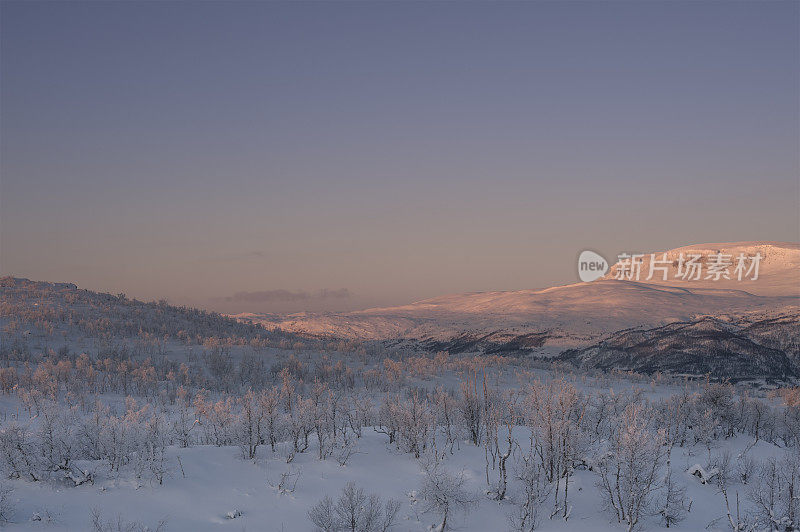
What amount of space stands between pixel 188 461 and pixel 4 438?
107 inches

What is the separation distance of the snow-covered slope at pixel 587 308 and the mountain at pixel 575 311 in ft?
0.38

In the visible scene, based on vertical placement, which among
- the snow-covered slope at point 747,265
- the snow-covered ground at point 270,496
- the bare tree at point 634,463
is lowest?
the snow-covered ground at point 270,496

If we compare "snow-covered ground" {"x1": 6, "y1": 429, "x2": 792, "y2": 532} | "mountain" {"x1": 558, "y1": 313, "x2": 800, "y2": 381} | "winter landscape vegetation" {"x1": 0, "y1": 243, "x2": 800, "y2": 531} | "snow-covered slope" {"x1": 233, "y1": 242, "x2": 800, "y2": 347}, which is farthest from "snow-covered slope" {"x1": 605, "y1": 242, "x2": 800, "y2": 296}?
"snow-covered ground" {"x1": 6, "y1": 429, "x2": 792, "y2": 532}

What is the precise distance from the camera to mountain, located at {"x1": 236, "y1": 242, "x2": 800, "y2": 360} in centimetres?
5484

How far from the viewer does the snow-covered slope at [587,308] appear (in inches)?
2333

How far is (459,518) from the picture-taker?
763cm

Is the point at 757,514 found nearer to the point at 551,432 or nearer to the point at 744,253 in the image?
the point at 551,432

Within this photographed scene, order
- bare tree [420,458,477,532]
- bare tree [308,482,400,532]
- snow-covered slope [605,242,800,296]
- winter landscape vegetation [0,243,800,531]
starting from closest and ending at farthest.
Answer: bare tree [308,482,400,532] < winter landscape vegetation [0,243,800,531] < bare tree [420,458,477,532] < snow-covered slope [605,242,800,296]

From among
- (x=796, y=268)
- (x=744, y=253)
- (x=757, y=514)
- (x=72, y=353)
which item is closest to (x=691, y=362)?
Answer: (x=757, y=514)

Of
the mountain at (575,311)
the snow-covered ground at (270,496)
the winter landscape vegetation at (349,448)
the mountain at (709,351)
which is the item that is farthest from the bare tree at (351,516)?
the mountain at (575,311)

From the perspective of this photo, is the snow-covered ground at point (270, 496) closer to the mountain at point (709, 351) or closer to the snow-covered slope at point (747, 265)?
the mountain at point (709, 351)

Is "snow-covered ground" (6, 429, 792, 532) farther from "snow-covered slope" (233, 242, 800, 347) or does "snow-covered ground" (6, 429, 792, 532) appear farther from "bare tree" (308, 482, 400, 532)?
"snow-covered slope" (233, 242, 800, 347)

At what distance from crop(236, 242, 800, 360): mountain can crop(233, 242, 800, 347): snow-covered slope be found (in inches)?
4.6

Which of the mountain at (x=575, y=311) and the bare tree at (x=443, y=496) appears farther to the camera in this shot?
the mountain at (x=575, y=311)
